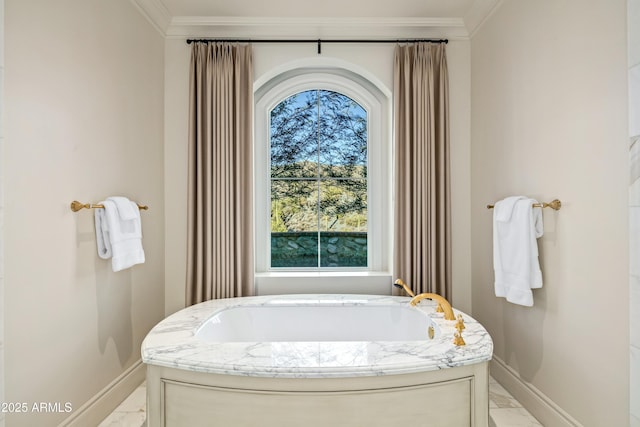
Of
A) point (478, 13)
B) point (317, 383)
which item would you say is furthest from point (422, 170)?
point (317, 383)

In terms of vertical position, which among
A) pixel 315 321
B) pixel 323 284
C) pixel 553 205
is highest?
pixel 553 205

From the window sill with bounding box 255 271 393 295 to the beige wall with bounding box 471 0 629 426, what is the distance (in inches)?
30.9

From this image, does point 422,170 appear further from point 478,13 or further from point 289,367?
point 289,367

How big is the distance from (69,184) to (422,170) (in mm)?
2149

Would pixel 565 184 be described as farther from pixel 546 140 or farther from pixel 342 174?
pixel 342 174

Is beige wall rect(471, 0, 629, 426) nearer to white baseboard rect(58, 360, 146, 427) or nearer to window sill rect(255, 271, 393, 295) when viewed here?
window sill rect(255, 271, 393, 295)

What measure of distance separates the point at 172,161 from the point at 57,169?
1057 mm

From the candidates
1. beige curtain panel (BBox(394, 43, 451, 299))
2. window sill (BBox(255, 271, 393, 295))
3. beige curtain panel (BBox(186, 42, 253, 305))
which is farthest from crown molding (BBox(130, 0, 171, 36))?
window sill (BBox(255, 271, 393, 295))

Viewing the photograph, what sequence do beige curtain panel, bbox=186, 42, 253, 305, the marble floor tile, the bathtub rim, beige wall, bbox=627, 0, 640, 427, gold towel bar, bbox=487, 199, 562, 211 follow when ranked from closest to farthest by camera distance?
1. beige wall, bbox=627, 0, 640, 427
2. the bathtub rim
3. gold towel bar, bbox=487, 199, 562, 211
4. the marble floor tile
5. beige curtain panel, bbox=186, 42, 253, 305

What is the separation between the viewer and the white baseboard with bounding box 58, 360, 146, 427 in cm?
179

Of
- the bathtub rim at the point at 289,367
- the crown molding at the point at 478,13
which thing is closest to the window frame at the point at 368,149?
the crown molding at the point at 478,13

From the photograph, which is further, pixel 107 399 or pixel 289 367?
pixel 107 399

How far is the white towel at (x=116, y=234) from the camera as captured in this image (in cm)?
184

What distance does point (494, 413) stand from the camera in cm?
201
